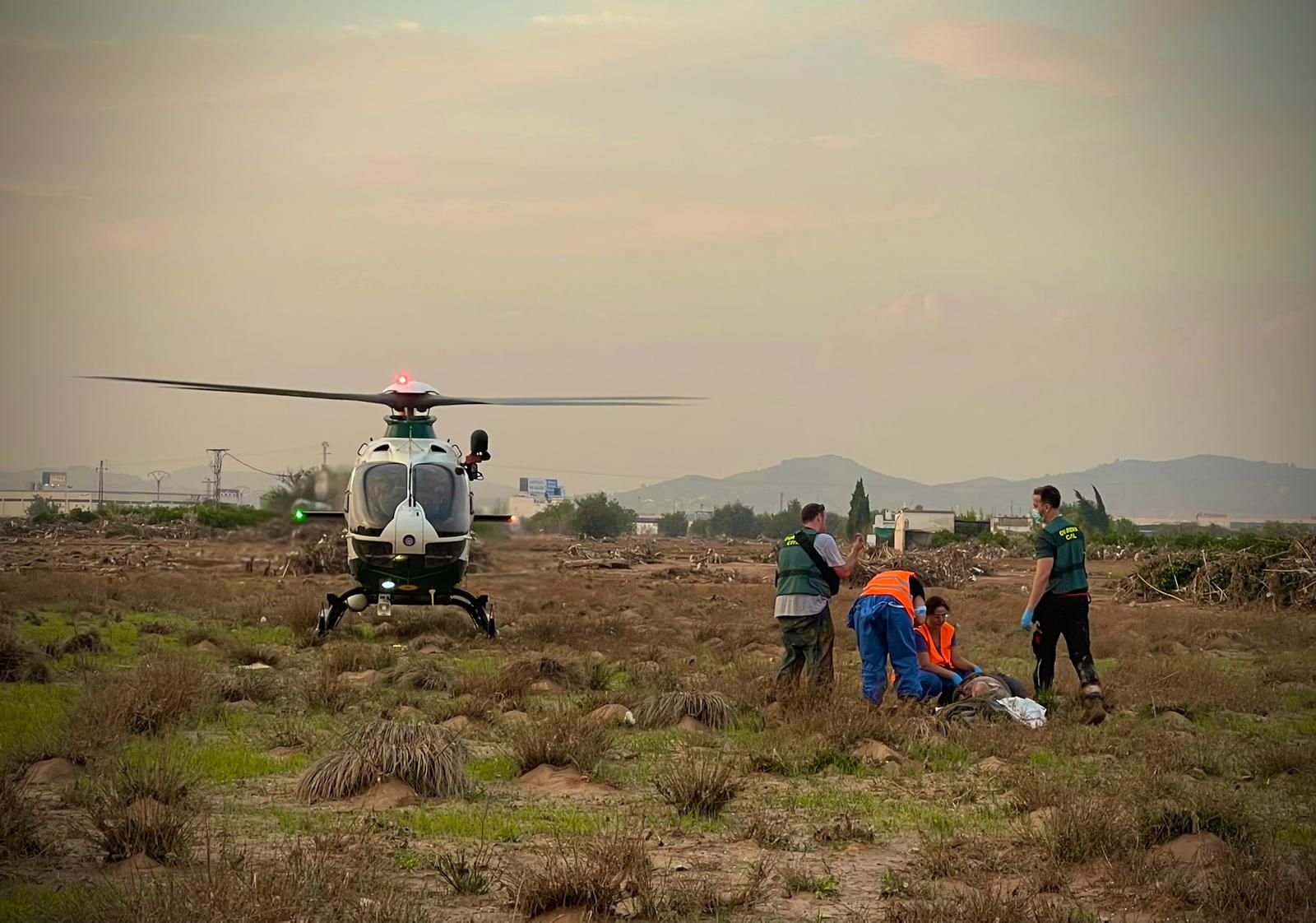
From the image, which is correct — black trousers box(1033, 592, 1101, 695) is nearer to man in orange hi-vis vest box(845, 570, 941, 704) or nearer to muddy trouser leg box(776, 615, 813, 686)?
man in orange hi-vis vest box(845, 570, 941, 704)

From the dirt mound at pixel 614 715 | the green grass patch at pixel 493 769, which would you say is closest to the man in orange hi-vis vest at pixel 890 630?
the dirt mound at pixel 614 715

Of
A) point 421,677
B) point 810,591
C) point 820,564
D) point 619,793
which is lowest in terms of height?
point 619,793

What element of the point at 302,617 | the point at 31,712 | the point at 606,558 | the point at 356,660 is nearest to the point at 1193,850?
the point at 31,712

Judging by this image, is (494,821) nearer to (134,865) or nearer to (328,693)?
(134,865)

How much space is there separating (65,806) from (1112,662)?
14.8 meters

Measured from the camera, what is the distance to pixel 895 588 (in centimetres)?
1241

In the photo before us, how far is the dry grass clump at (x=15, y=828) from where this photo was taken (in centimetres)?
731

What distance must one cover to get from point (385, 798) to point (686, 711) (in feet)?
13.7

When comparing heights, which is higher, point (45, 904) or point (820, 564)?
point (820, 564)

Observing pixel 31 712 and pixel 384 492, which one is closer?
pixel 31 712

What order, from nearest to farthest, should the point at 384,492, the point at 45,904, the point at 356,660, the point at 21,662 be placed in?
the point at 45,904 < the point at 21,662 < the point at 356,660 < the point at 384,492

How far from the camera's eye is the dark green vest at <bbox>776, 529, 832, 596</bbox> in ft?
42.9

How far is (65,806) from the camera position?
871 cm

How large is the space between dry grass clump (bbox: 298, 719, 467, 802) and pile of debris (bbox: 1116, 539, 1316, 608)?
24.8m
